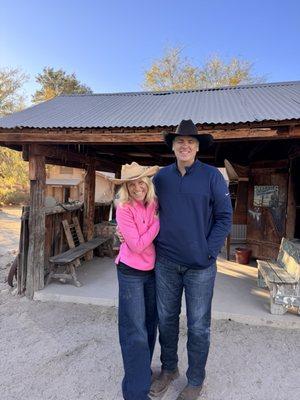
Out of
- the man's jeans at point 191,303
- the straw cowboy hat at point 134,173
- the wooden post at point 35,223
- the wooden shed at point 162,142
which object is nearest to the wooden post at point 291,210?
the wooden shed at point 162,142

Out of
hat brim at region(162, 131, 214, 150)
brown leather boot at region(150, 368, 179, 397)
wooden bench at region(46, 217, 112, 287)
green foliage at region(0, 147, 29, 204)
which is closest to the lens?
hat brim at region(162, 131, 214, 150)

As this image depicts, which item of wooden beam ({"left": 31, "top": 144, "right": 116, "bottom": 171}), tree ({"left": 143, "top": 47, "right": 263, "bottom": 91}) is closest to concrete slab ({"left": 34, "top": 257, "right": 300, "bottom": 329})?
wooden beam ({"left": 31, "top": 144, "right": 116, "bottom": 171})

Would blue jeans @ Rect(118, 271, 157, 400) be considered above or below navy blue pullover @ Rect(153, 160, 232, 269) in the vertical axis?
below

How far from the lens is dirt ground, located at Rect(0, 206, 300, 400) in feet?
8.79

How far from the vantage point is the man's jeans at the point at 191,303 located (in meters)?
2.33

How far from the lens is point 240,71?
76.7 ft

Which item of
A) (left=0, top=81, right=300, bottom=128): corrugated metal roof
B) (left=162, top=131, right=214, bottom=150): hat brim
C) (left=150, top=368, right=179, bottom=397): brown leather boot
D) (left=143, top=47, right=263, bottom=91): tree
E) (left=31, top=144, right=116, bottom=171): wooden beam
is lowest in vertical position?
(left=150, top=368, right=179, bottom=397): brown leather boot

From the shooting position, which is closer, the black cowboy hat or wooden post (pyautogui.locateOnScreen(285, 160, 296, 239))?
the black cowboy hat

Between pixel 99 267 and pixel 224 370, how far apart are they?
12.2 feet

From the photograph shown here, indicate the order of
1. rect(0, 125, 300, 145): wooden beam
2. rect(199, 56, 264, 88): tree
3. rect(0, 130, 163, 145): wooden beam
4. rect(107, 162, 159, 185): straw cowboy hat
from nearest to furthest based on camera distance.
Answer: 1. rect(107, 162, 159, 185): straw cowboy hat
2. rect(0, 125, 300, 145): wooden beam
3. rect(0, 130, 163, 145): wooden beam
4. rect(199, 56, 264, 88): tree

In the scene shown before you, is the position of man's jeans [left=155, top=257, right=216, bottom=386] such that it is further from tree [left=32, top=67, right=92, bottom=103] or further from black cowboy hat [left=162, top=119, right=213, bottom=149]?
tree [left=32, top=67, right=92, bottom=103]

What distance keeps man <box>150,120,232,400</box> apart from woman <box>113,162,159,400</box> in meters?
0.11

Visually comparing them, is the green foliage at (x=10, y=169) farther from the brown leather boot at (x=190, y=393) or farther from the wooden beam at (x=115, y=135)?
the brown leather boot at (x=190, y=393)

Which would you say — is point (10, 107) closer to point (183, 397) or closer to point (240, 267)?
point (240, 267)
